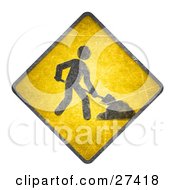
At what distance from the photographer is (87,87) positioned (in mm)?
3600

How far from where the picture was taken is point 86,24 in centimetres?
368

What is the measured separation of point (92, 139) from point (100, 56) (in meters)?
0.55

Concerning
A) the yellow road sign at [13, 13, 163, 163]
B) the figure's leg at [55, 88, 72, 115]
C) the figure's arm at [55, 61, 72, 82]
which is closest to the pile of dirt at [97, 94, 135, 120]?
the yellow road sign at [13, 13, 163, 163]

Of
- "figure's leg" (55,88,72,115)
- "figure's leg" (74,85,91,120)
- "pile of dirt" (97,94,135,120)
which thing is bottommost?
"pile of dirt" (97,94,135,120)

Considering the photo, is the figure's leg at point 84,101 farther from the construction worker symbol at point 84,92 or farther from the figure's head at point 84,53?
the figure's head at point 84,53

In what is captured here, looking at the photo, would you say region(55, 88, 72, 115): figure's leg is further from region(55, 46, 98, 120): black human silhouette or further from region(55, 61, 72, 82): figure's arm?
region(55, 61, 72, 82): figure's arm

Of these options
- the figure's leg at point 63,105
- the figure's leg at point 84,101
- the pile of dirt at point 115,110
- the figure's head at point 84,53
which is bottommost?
the pile of dirt at point 115,110

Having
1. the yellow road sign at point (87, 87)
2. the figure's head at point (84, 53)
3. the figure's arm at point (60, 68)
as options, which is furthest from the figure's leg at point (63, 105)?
the figure's head at point (84, 53)

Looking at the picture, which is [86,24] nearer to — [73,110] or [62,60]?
[62,60]

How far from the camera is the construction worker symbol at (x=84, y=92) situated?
357 centimetres

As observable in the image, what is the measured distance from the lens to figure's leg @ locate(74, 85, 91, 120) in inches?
141

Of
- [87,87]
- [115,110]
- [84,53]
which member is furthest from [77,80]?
[115,110]

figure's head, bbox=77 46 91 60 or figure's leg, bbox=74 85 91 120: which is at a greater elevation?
figure's head, bbox=77 46 91 60

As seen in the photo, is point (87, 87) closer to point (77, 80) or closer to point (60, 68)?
point (77, 80)
